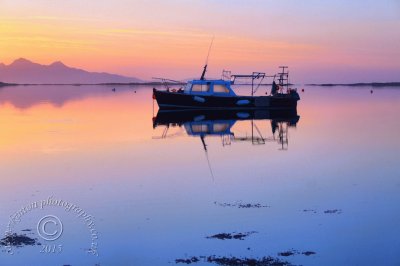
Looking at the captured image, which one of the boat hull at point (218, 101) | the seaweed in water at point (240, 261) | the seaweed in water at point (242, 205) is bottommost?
the seaweed in water at point (240, 261)

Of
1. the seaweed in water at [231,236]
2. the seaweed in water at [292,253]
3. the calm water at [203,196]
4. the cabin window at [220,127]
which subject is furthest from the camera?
the cabin window at [220,127]

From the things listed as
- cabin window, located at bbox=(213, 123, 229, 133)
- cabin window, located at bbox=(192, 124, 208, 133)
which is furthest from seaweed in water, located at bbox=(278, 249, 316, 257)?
cabin window, located at bbox=(213, 123, 229, 133)

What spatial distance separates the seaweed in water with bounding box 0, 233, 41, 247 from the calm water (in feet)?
0.55

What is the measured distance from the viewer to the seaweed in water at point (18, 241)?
10094 millimetres

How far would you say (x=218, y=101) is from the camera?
45.5 meters

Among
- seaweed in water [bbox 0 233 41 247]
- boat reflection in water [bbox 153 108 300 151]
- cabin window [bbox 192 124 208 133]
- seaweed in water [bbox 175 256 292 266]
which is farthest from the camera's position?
cabin window [bbox 192 124 208 133]

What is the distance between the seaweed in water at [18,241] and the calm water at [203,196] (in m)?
0.17

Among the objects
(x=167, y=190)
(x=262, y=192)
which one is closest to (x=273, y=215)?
(x=262, y=192)

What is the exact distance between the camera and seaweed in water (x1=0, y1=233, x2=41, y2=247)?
10094 millimetres

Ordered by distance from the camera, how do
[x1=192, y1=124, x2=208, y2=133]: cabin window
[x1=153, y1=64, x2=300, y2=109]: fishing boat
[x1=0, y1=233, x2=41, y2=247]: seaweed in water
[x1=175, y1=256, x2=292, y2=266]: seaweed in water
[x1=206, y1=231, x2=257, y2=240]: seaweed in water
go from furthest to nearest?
[x1=153, y1=64, x2=300, y2=109]: fishing boat < [x1=192, y1=124, x2=208, y2=133]: cabin window < [x1=206, y1=231, x2=257, y2=240]: seaweed in water < [x1=0, y1=233, x2=41, y2=247]: seaweed in water < [x1=175, y1=256, x2=292, y2=266]: seaweed in water

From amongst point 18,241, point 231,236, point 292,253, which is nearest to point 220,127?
point 231,236

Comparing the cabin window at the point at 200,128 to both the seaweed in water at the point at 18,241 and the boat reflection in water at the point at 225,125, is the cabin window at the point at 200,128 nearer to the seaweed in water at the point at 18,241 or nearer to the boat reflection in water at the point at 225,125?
the boat reflection in water at the point at 225,125

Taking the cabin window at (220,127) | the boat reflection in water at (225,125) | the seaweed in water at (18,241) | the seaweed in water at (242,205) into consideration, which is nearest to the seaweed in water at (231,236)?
the seaweed in water at (242,205)

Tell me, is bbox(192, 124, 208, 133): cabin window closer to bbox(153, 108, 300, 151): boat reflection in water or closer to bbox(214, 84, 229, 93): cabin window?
bbox(153, 108, 300, 151): boat reflection in water
